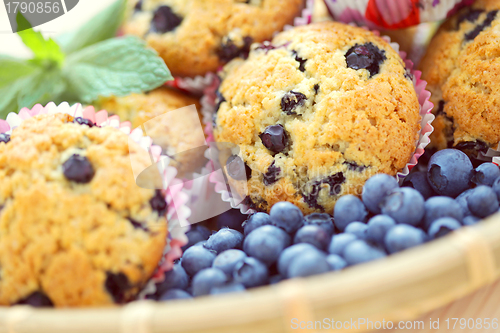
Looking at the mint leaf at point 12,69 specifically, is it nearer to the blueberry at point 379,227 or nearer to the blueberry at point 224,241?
the blueberry at point 224,241

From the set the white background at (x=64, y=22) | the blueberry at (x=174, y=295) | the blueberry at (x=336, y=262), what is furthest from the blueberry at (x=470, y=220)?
the white background at (x=64, y=22)

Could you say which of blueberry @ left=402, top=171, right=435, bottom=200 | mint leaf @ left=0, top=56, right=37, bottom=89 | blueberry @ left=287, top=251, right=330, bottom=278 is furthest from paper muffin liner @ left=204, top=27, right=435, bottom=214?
mint leaf @ left=0, top=56, right=37, bottom=89

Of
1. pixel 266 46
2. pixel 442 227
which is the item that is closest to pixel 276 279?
pixel 442 227

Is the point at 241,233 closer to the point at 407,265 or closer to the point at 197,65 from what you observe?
the point at 407,265

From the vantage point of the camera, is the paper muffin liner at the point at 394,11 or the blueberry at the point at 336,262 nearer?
the blueberry at the point at 336,262

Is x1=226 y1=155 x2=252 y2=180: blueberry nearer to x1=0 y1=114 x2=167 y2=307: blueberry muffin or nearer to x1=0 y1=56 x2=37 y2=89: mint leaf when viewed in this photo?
x1=0 y1=114 x2=167 y2=307: blueberry muffin
